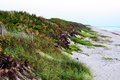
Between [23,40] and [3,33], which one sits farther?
[23,40]

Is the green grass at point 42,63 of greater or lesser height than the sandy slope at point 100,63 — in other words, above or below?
above

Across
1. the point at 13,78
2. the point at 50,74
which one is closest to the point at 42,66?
the point at 50,74

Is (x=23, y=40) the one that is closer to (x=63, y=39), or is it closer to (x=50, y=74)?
(x=50, y=74)

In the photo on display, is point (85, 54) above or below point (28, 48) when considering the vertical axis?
below

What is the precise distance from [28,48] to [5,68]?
411 centimetres

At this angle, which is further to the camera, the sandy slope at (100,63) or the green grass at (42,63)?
the sandy slope at (100,63)

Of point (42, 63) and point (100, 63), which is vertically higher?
point (42, 63)

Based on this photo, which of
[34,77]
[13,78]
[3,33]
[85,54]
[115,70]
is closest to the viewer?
[13,78]

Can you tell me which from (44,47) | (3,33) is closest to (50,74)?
(3,33)

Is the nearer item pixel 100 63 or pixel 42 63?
pixel 42 63

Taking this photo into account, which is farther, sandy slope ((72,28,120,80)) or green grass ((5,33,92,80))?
sandy slope ((72,28,120,80))

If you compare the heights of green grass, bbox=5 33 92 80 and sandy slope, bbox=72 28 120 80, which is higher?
green grass, bbox=5 33 92 80

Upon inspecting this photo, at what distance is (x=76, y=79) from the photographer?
45.8 feet

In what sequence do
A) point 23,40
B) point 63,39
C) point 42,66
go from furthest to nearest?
point 63,39 → point 23,40 → point 42,66
